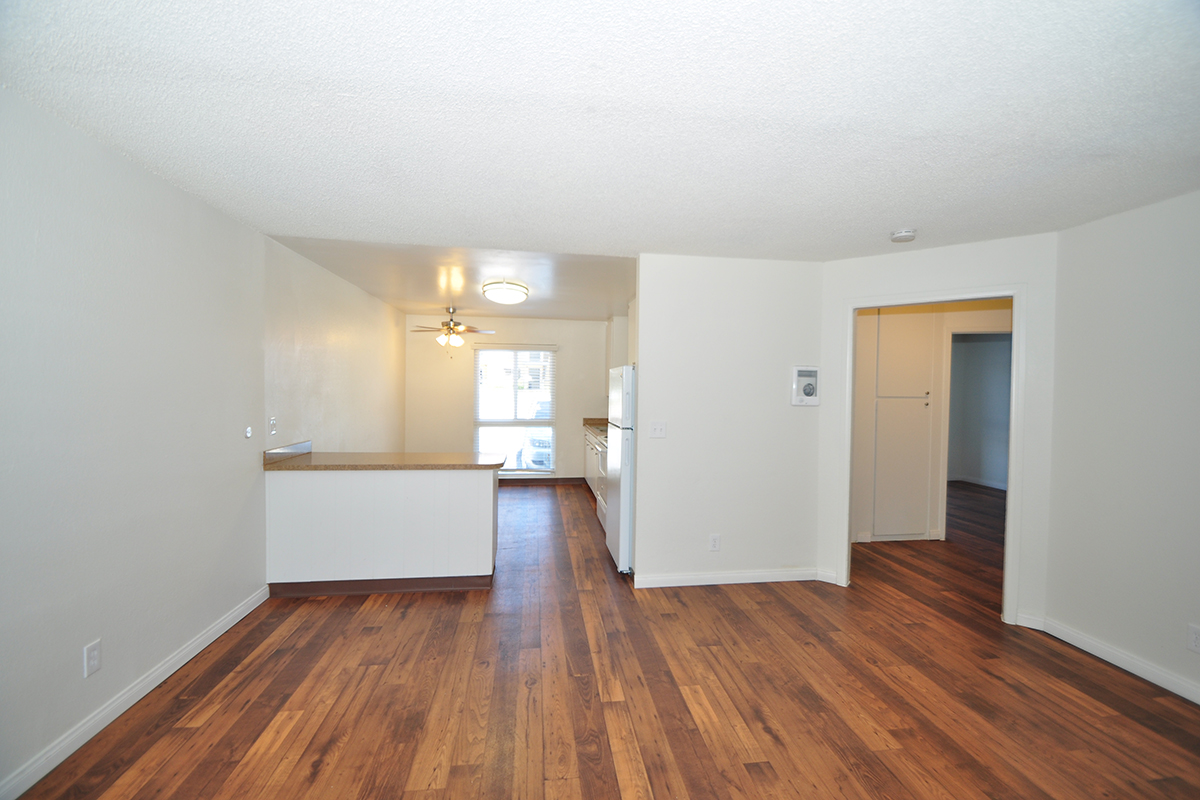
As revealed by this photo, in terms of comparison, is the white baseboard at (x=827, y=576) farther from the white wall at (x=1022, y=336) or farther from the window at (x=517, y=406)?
the window at (x=517, y=406)

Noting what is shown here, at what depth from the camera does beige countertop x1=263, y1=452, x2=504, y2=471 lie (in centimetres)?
344

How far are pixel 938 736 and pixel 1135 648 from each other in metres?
1.40

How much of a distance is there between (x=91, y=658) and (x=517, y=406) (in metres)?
5.43

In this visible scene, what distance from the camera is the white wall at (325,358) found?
349cm

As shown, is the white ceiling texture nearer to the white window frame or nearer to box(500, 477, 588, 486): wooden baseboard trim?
the white window frame

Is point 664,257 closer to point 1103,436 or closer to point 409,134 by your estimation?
point 409,134

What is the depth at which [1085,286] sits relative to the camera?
290 cm

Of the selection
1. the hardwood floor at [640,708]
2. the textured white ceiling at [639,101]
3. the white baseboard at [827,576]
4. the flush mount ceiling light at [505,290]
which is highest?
the textured white ceiling at [639,101]

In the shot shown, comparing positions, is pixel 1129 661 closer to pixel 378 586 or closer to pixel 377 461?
pixel 378 586

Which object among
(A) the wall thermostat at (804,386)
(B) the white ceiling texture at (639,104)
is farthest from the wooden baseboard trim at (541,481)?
(B) the white ceiling texture at (639,104)

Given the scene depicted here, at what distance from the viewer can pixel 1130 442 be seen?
8.71ft

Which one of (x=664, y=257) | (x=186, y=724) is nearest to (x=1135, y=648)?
(x=664, y=257)

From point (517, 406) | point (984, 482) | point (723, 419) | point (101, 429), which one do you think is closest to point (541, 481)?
point (517, 406)

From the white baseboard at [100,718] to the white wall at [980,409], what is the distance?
838 centimetres
